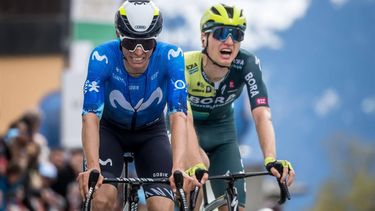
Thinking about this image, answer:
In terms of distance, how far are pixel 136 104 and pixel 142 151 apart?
1.49 feet

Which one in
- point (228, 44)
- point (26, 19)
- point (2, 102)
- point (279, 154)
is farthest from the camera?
point (26, 19)

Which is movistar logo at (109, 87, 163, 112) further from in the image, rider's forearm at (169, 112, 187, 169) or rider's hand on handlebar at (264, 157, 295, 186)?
rider's hand on handlebar at (264, 157, 295, 186)

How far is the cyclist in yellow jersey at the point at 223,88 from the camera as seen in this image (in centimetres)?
1162

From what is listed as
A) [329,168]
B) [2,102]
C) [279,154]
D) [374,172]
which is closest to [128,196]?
[279,154]

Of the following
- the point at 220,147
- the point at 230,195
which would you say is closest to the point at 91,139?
the point at 230,195

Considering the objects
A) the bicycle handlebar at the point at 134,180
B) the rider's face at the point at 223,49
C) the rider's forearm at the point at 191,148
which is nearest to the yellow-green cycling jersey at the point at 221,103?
the rider's face at the point at 223,49

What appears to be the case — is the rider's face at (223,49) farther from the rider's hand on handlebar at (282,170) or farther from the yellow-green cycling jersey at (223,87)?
the rider's hand on handlebar at (282,170)

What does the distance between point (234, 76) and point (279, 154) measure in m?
13.1

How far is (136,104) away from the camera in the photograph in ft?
35.8

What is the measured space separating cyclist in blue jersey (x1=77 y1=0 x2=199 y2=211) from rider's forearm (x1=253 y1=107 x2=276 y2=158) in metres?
0.93

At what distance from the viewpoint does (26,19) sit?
33.6 m

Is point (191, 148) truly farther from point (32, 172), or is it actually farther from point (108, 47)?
point (32, 172)

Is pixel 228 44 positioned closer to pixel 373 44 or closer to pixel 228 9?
pixel 228 9

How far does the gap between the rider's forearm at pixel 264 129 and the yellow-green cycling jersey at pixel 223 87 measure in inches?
3.4
